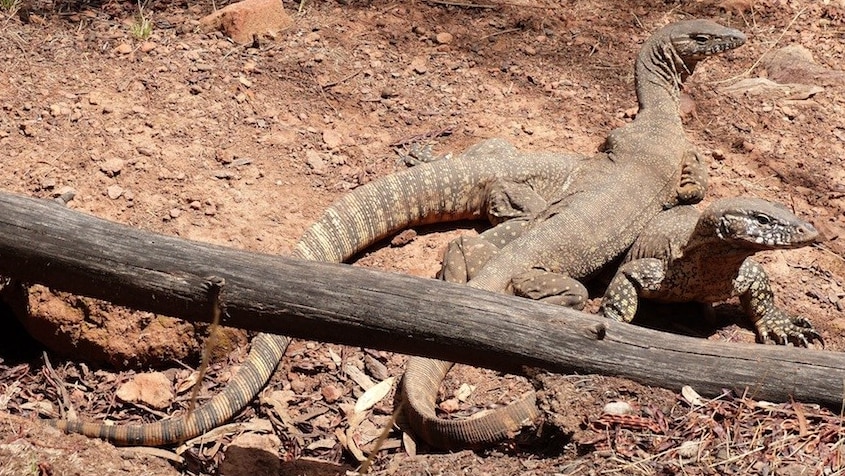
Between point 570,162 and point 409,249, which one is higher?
point 570,162

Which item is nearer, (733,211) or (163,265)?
(163,265)

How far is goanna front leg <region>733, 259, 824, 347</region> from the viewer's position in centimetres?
556

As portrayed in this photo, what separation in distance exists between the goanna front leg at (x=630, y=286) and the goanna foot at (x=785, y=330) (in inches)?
28.0

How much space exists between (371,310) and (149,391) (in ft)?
7.13

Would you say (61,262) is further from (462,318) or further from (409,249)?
(409,249)

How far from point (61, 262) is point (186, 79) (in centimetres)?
353

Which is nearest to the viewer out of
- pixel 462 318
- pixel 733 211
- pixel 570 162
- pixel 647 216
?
pixel 462 318

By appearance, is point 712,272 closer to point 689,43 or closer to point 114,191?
point 689,43

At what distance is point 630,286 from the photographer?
18.7 feet

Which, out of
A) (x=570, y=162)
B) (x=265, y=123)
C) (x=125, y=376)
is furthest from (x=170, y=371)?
(x=570, y=162)

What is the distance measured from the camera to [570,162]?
6711mm

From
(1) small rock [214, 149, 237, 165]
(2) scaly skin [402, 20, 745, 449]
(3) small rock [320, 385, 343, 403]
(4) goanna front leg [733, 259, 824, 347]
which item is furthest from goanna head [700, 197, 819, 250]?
(1) small rock [214, 149, 237, 165]

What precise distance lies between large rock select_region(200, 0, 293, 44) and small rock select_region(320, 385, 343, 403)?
11.7 feet

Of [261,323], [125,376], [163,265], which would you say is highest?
[163,265]
